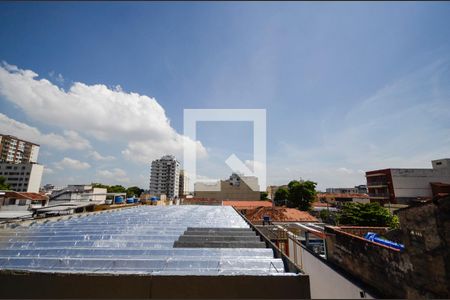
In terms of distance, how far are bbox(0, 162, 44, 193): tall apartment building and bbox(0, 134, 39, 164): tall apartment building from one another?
1134 cm

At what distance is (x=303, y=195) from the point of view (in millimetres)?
33469

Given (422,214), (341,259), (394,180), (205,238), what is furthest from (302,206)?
(205,238)

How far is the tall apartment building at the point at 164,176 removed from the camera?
62.9 m

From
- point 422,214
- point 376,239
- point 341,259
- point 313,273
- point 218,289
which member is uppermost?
point 422,214

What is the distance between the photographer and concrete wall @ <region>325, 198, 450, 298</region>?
5398 millimetres

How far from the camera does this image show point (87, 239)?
189 inches

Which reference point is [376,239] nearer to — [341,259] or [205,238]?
[341,259]

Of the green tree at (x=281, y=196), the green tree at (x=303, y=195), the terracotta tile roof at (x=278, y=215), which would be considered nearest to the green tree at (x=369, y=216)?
the terracotta tile roof at (x=278, y=215)

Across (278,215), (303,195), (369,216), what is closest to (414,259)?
(369,216)

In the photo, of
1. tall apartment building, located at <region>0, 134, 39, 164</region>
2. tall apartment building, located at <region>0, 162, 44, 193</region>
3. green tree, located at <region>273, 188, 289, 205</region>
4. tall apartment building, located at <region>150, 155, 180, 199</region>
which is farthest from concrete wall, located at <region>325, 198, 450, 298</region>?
tall apartment building, located at <region>0, 134, 39, 164</region>

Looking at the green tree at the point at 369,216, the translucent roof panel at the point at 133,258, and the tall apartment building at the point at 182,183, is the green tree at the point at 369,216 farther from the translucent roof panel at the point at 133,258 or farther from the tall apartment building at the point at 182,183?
the tall apartment building at the point at 182,183

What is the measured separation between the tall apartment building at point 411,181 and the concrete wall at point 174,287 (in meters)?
30.6

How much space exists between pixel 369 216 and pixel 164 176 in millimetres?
58540

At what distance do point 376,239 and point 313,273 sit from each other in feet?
11.2
